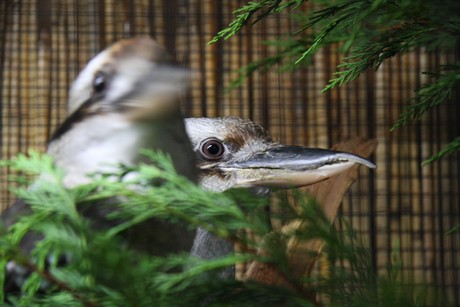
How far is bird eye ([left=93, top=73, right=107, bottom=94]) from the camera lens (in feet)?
1.98

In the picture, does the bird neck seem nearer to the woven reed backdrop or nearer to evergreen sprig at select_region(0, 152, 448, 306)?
evergreen sprig at select_region(0, 152, 448, 306)

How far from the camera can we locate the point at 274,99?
71.8 inches

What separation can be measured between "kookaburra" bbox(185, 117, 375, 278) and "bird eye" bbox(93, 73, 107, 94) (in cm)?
38

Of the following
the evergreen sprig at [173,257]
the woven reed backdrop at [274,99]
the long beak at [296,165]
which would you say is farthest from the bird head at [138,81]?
the woven reed backdrop at [274,99]

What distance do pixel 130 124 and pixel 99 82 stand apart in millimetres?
77

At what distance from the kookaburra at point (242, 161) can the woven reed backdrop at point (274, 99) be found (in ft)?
2.05

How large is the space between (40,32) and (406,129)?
39.3 inches

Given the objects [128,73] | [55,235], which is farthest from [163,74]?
[55,235]

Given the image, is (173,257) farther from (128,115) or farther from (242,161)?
(242,161)

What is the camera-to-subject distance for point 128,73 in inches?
22.6

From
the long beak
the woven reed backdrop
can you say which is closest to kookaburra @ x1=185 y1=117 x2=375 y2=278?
the long beak

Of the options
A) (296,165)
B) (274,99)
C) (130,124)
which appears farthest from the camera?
(274,99)

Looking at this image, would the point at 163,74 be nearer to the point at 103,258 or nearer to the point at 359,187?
the point at 103,258

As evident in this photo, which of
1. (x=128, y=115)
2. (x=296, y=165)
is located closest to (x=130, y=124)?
(x=128, y=115)
